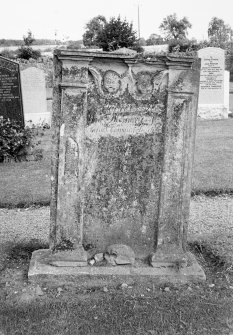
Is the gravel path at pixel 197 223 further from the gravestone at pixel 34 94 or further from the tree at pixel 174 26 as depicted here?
the tree at pixel 174 26

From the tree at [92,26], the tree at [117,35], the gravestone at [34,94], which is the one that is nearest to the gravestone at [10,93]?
the gravestone at [34,94]

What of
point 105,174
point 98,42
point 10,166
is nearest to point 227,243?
point 105,174

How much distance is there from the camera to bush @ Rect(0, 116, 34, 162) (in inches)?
339

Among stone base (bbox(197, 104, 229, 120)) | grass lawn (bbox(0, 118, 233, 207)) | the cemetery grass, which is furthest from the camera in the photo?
stone base (bbox(197, 104, 229, 120))

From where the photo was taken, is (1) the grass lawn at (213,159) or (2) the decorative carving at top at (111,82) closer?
(2) the decorative carving at top at (111,82)

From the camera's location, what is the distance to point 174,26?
68125 millimetres

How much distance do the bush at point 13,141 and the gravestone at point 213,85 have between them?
26.1 ft

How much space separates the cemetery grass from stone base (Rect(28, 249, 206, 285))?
0.23ft

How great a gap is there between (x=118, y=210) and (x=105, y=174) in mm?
372

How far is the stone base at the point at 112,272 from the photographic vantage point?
3.71 metres

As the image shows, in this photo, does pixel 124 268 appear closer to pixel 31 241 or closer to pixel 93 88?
pixel 31 241

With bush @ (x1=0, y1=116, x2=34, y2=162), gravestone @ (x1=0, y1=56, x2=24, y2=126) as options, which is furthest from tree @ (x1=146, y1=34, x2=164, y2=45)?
bush @ (x1=0, y1=116, x2=34, y2=162)

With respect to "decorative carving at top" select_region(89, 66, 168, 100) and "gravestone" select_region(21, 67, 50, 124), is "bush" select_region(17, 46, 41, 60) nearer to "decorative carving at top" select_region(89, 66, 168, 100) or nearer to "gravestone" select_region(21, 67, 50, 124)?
"gravestone" select_region(21, 67, 50, 124)

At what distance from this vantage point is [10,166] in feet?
27.6
